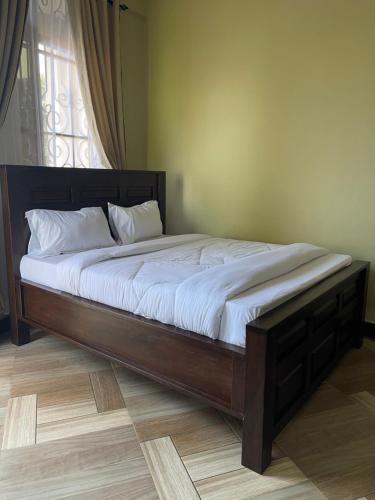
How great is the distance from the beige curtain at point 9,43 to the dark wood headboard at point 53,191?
16.9 inches

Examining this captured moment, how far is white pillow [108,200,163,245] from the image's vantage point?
280 cm

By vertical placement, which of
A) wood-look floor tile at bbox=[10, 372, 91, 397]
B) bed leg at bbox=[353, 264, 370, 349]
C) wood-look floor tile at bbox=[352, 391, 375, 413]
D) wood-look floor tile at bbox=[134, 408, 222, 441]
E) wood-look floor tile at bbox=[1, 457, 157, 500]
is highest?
bed leg at bbox=[353, 264, 370, 349]

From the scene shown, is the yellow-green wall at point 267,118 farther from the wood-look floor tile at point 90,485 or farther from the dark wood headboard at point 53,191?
the wood-look floor tile at point 90,485

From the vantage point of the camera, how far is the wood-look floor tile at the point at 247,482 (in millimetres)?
1280

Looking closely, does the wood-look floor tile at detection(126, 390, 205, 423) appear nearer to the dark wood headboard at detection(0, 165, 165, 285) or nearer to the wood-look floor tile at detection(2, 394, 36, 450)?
the wood-look floor tile at detection(2, 394, 36, 450)

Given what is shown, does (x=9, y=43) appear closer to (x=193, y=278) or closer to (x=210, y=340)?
(x=193, y=278)

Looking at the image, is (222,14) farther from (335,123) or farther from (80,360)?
(80,360)

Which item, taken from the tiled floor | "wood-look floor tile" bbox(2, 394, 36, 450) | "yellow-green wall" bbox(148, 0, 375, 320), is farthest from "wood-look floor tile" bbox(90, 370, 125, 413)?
"yellow-green wall" bbox(148, 0, 375, 320)

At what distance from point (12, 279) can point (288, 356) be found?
186 cm

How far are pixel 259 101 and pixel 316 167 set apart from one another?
752mm

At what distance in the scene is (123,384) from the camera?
1975 mm

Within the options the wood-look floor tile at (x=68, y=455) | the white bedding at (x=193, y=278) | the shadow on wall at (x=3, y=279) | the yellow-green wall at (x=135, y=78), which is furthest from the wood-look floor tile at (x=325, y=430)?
the yellow-green wall at (x=135, y=78)

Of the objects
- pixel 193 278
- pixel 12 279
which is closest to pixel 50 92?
pixel 12 279

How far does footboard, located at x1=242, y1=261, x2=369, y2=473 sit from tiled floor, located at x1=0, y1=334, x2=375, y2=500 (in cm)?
12
